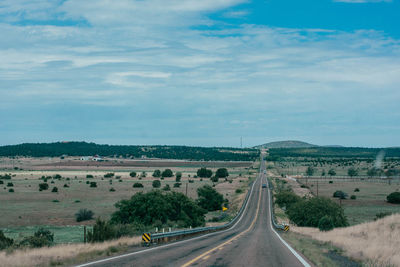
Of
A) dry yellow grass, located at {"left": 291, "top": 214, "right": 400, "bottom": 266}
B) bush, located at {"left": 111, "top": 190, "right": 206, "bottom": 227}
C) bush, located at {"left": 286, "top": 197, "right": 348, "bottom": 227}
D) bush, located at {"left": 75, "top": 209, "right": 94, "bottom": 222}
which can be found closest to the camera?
dry yellow grass, located at {"left": 291, "top": 214, "right": 400, "bottom": 266}

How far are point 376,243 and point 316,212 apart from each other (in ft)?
139

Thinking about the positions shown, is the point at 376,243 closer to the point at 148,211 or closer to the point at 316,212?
the point at 148,211

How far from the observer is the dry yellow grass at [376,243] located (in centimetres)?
1475

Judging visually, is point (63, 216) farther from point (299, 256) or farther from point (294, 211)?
point (299, 256)

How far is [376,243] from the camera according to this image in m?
19.9

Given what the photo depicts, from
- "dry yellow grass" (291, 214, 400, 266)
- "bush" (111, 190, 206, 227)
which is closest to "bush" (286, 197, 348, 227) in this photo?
"bush" (111, 190, 206, 227)

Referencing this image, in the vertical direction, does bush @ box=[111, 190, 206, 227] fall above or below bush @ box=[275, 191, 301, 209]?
above

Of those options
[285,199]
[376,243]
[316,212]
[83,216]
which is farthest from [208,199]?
[376,243]

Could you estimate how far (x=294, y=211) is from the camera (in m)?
64.1

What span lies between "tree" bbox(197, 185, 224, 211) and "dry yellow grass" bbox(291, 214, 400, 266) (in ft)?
178

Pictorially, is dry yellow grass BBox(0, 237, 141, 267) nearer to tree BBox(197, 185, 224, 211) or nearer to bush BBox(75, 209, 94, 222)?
bush BBox(75, 209, 94, 222)

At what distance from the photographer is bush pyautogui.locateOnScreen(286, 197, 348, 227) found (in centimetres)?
5725

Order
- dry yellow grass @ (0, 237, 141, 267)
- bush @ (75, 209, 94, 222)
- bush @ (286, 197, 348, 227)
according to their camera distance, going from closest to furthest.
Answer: dry yellow grass @ (0, 237, 141, 267), bush @ (75, 209, 94, 222), bush @ (286, 197, 348, 227)

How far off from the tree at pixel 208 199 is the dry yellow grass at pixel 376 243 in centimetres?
5418
